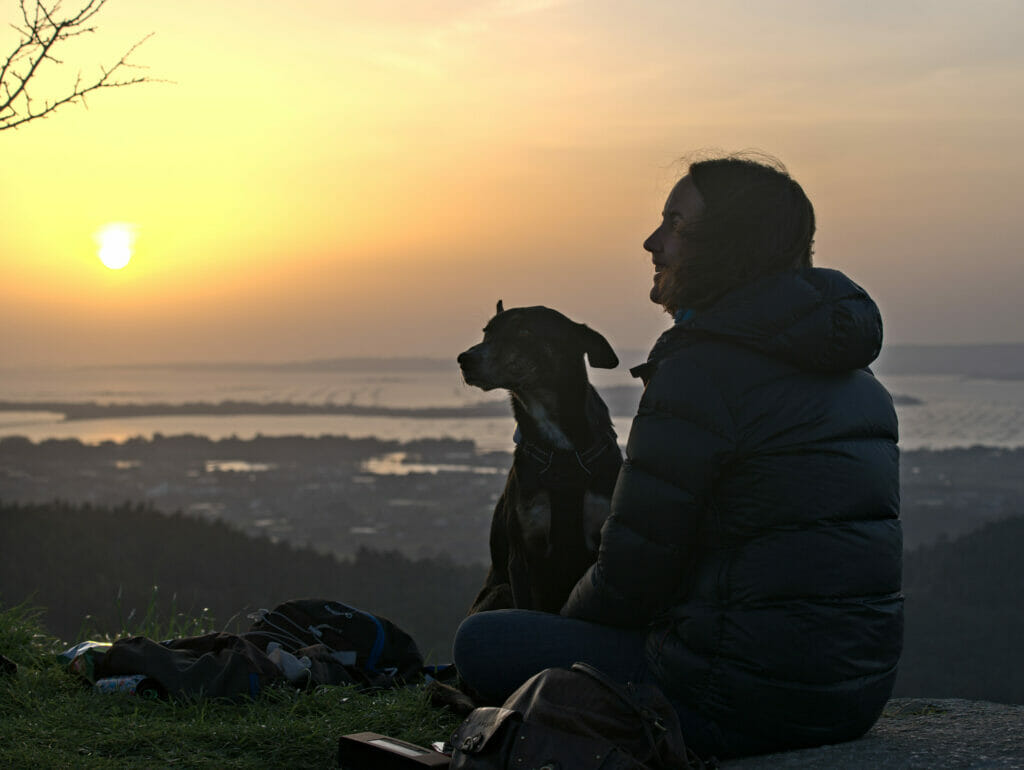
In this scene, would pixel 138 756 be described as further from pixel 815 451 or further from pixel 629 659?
pixel 815 451

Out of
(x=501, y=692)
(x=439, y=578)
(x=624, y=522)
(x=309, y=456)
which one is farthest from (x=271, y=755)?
(x=309, y=456)

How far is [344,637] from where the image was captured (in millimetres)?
5531

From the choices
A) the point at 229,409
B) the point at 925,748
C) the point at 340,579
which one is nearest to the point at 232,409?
the point at 229,409

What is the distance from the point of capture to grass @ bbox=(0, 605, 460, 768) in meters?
3.91

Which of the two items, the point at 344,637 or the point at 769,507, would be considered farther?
the point at 344,637

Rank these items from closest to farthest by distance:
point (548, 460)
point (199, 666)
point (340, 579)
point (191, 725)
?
point (191, 725) < point (199, 666) < point (548, 460) < point (340, 579)

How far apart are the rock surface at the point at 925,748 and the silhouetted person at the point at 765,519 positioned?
7 cm

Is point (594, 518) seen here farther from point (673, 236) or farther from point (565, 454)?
point (673, 236)

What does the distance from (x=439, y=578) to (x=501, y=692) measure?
1892 centimetres

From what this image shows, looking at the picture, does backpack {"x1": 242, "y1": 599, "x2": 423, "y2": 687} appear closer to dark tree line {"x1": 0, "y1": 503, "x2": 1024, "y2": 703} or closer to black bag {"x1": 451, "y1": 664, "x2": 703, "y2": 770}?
black bag {"x1": 451, "y1": 664, "x2": 703, "y2": 770}

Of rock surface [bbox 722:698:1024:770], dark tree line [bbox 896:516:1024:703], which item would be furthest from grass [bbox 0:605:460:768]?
dark tree line [bbox 896:516:1024:703]

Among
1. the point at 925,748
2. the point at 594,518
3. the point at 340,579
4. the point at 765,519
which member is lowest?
the point at 340,579

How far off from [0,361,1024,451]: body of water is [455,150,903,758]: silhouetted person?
2383cm

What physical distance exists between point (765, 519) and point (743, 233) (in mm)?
954
